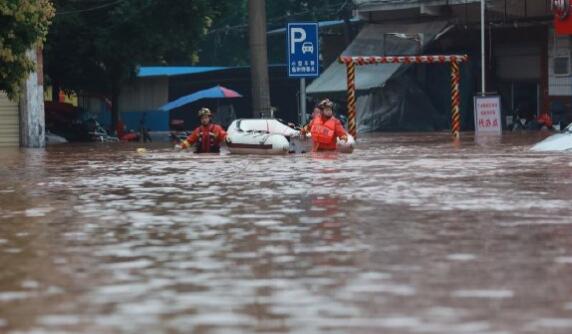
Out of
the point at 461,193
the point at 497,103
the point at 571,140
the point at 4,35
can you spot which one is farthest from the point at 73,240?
the point at 497,103

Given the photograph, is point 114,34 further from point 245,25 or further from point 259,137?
point 245,25

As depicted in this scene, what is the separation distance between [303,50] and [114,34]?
19.9 meters

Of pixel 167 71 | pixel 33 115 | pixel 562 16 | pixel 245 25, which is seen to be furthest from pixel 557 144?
pixel 245 25

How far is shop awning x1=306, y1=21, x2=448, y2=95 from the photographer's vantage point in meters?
51.3

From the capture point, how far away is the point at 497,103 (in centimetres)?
4384

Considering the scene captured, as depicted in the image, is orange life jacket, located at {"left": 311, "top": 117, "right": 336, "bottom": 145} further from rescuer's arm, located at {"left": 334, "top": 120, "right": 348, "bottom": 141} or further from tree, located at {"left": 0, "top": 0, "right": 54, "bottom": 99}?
tree, located at {"left": 0, "top": 0, "right": 54, "bottom": 99}

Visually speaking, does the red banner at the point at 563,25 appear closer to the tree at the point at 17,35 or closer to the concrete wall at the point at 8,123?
the concrete wall at the point at 8,123

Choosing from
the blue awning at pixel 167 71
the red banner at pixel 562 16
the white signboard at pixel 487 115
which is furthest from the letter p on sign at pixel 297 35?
the blue awning at pixel 167 71

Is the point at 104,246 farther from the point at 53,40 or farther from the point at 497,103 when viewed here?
the point at 53,40

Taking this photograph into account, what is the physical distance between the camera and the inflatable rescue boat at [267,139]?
3086 centimetres

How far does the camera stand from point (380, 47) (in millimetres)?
53625

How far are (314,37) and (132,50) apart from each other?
65.8 ft

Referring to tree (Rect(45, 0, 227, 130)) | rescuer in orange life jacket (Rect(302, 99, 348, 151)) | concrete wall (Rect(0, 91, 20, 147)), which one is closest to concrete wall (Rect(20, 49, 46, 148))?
concrete wall (Rect(0, 91, 20, 147))

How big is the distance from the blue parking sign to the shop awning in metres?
18.8
